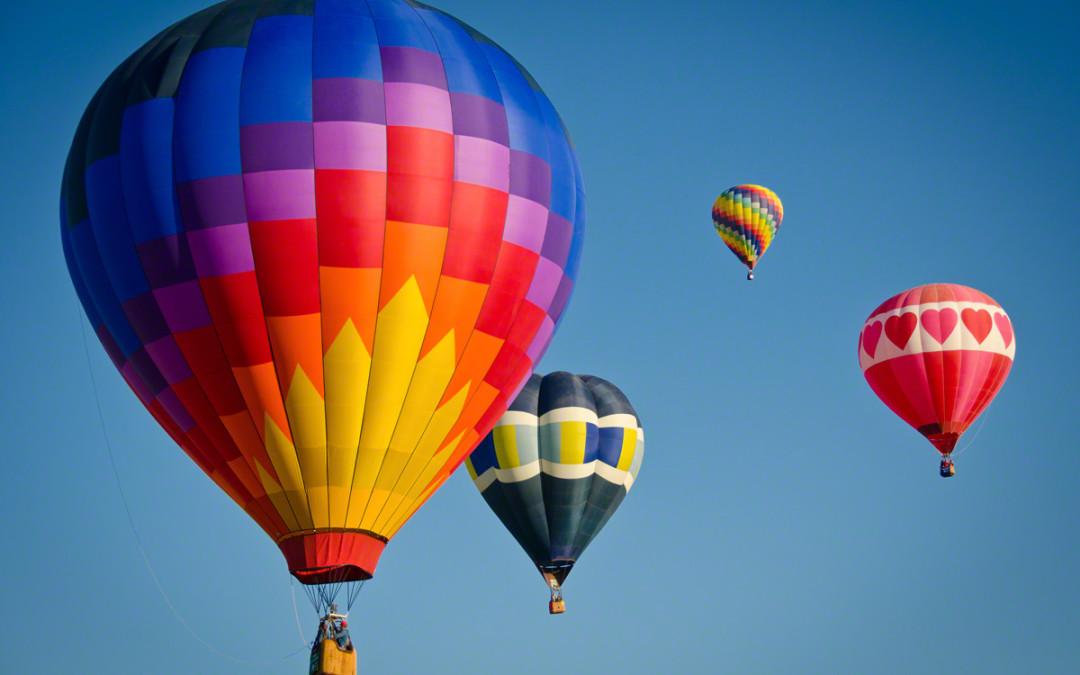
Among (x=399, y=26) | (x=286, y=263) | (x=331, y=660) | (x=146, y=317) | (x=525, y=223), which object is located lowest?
(x=331, y=660)

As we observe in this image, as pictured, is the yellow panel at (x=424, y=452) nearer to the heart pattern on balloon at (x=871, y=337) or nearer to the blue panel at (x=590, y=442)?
the blue panel at (x=590, y=442)

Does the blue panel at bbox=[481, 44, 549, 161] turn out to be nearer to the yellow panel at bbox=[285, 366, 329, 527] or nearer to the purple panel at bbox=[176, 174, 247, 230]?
the purple panel at bbox=[176, 174, 247, 230]

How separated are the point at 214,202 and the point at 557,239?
373cm

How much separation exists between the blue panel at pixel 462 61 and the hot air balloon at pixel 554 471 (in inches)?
308

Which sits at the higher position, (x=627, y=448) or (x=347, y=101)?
(x=347, y=101)

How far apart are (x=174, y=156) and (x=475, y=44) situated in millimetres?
3524

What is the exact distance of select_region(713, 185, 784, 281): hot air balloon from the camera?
27805 mm

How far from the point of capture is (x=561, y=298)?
16.5 meters

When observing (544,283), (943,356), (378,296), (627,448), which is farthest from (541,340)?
(943,356)

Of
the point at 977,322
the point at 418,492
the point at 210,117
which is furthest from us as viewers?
the point at 977,322

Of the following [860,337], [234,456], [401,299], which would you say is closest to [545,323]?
[401,299]

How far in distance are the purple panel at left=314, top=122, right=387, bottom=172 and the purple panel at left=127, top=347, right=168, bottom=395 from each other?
2.65 m

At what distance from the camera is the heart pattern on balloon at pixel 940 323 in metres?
23.8

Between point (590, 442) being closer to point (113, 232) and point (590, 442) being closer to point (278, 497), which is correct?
point (278, 497)
